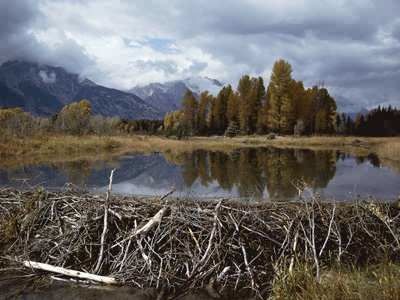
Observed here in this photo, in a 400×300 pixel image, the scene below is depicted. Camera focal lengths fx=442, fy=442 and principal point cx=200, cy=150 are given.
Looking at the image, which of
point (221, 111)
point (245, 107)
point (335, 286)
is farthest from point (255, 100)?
point (335, 286)

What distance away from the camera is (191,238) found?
6.57 metres

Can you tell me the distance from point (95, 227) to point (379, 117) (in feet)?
324

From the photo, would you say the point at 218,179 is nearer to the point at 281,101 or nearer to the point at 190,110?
the point at 281,101

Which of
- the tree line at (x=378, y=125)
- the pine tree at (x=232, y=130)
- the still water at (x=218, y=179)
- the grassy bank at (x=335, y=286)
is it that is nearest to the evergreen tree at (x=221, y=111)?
the pine tree at (x=232, y=130)

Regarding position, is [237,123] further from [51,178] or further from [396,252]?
[396,252]

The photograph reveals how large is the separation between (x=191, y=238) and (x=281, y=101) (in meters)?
72.1

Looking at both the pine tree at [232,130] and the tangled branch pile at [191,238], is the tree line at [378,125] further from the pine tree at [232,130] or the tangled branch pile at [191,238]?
the tangled branch pile at [191,238]

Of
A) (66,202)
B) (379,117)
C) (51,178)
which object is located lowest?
(51,178)

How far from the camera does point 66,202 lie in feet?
24.0

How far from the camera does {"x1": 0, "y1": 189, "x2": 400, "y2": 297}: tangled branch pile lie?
6133 mm

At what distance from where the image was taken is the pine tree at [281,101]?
76062mm

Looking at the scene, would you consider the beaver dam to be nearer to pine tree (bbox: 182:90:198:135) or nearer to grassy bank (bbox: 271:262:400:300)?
grassy bank (bbox: 271:262:400:300)

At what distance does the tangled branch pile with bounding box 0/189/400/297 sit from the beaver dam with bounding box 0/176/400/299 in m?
0.02

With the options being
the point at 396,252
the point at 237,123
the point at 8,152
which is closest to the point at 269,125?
the point at 237,123
